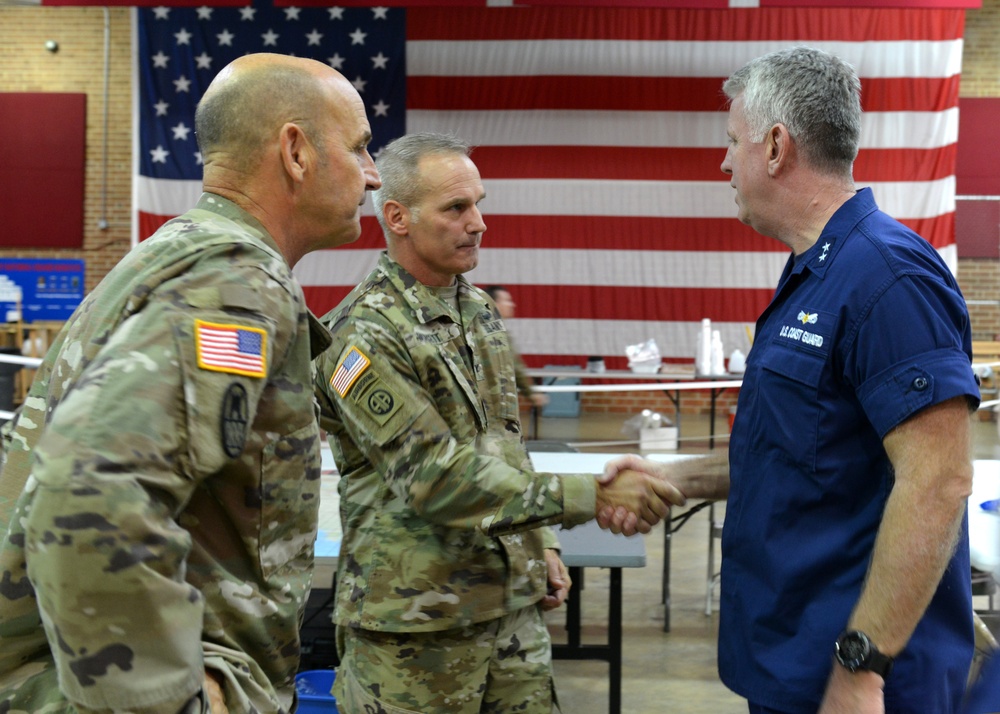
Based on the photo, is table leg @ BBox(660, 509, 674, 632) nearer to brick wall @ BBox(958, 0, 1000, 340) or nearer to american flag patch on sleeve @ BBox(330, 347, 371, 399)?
american flag patch on sleeve @ BBox(330, 347, 371, 399)

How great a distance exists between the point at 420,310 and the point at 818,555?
38.0 inches

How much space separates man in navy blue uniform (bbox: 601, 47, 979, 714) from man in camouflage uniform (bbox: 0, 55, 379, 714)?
694 mm

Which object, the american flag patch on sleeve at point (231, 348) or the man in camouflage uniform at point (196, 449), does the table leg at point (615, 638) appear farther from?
the american flag patch on sleeve at point (231, 348)

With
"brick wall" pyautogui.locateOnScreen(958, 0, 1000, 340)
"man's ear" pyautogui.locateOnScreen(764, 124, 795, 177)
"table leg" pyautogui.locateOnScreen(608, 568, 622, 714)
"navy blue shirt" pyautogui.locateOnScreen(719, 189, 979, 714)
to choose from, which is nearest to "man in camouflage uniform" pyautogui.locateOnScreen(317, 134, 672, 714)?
"navy blue shirt" pyautogui.locateOnScreen(719, 189, 979, 714)

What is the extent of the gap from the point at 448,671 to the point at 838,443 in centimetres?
98

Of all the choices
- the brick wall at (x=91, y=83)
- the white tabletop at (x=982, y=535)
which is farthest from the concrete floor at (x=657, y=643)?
the brick wall at (x=91, y=83)

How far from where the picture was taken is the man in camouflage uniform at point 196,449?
98 cm

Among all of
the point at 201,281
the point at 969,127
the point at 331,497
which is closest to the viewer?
the point at 201,281

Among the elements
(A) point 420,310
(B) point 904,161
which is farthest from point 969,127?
(A) point 420,310

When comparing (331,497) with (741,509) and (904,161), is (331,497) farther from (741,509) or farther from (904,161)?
(904,161)

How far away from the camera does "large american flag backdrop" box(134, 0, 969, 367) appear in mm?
9148

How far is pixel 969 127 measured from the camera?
445 inches

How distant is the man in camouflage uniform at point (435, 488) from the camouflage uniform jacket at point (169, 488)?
598 millimetres

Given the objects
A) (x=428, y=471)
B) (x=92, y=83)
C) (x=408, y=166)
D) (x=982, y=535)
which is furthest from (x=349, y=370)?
(x=92, y=83)
